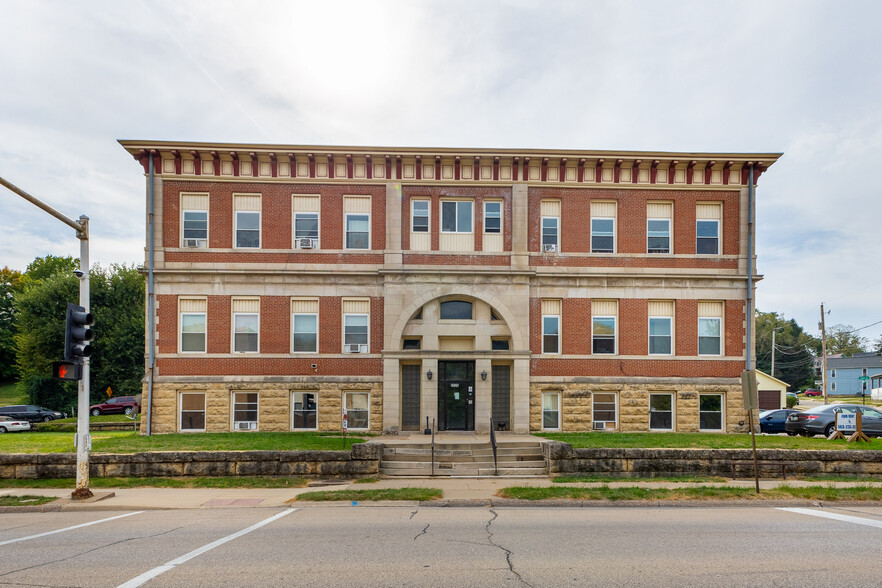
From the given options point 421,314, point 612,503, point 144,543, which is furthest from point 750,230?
point 144,543

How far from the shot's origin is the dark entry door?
70.8 feet

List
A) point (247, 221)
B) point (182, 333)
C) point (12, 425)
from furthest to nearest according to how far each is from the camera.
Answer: point (12, 425)
point (247, 221)
point (182, 333)

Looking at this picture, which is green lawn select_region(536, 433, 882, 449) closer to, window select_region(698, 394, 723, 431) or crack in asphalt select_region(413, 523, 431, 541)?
window select_region(698, 394, 723, 431)

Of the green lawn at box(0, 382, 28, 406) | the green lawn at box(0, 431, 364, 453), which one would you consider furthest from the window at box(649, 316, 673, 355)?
the green lawn at box(0, 382, 28, 406)

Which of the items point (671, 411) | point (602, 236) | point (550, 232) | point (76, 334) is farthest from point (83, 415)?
point (671, 411)

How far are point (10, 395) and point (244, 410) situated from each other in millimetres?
55529

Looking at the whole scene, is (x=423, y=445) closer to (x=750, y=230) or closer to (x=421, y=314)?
(x=421, y=314)

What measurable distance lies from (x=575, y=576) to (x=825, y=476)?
12.2m

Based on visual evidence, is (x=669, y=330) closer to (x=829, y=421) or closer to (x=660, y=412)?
(x=660, y=412)

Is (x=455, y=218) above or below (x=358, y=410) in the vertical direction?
above

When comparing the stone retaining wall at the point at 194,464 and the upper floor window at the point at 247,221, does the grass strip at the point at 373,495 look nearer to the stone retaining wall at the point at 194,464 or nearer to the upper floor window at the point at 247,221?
the stone retaining wall at the point at 194,464

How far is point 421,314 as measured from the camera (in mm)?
21844

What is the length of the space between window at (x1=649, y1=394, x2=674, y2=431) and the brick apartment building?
0.08 m

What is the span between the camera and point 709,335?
2255 centimetres
